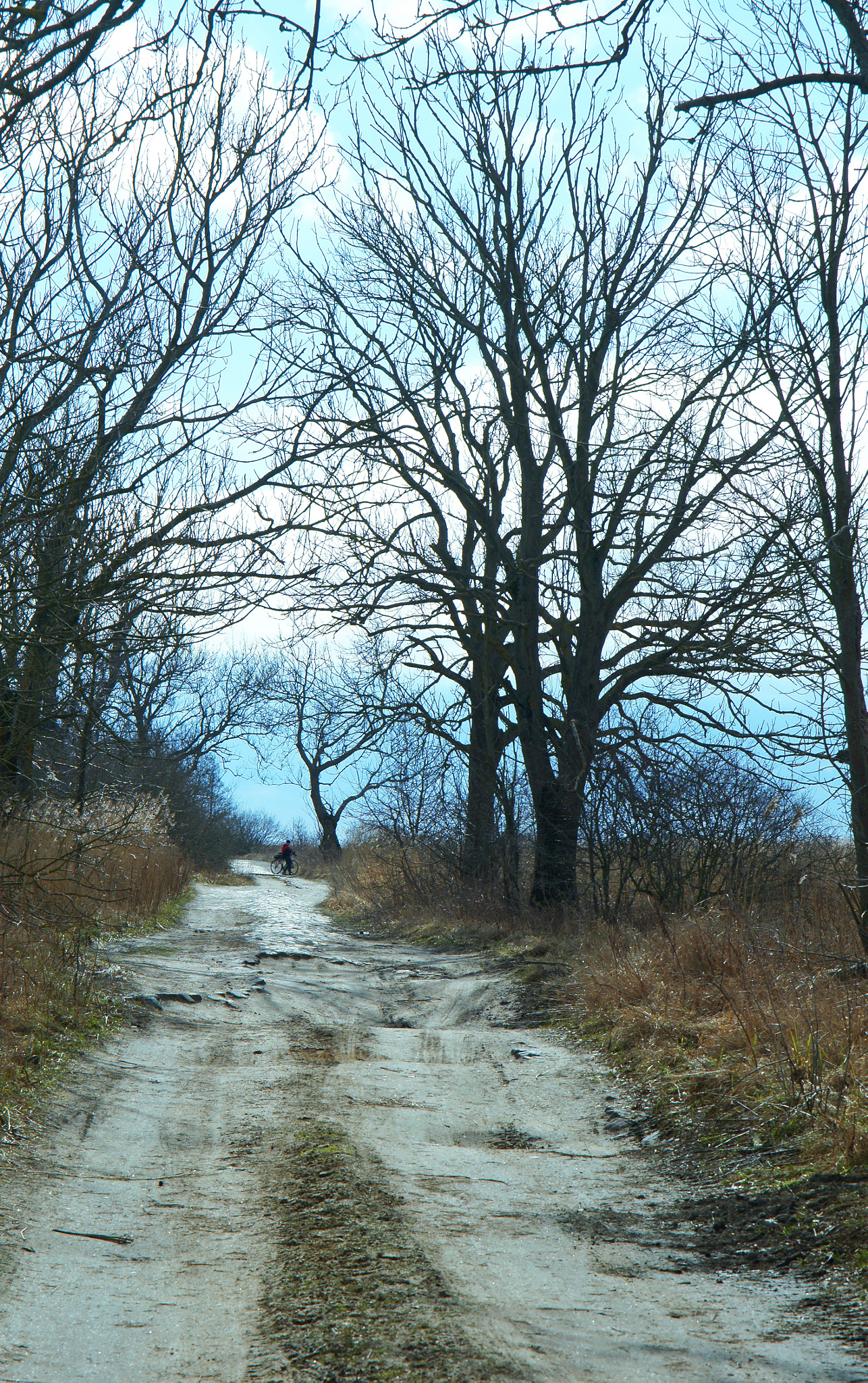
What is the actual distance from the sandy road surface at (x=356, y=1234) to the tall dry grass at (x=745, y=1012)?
0.46m

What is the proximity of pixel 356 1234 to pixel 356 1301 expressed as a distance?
0.51 m

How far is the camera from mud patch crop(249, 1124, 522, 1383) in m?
2.47

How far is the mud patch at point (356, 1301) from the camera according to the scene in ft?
8.11

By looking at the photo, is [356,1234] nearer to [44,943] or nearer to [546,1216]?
[546,1216]

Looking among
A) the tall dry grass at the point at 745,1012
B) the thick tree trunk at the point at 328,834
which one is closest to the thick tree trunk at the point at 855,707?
the tall dry grass at the point at 745,1012

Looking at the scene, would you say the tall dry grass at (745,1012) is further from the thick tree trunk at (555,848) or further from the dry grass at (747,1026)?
the thick tree trunk at (555,848)

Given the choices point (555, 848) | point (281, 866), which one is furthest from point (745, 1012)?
point (281, 866)

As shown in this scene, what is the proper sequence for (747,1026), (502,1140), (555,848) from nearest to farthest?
1. (502,1140)
2. (747,1026)
3. (555,848)

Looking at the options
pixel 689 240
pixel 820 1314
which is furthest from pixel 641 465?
pixel 820 1314

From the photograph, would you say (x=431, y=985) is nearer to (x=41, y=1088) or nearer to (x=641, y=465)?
(x=41, y=1088)

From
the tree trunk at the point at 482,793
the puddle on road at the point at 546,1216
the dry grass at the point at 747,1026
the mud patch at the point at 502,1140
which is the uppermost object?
the tree trunk at the point at 482,793

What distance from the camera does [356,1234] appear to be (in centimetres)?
333

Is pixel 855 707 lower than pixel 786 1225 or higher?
higher

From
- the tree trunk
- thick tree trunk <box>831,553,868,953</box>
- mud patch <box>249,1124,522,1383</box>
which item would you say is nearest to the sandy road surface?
mud patch <box>249,1124,522,1383</box>
